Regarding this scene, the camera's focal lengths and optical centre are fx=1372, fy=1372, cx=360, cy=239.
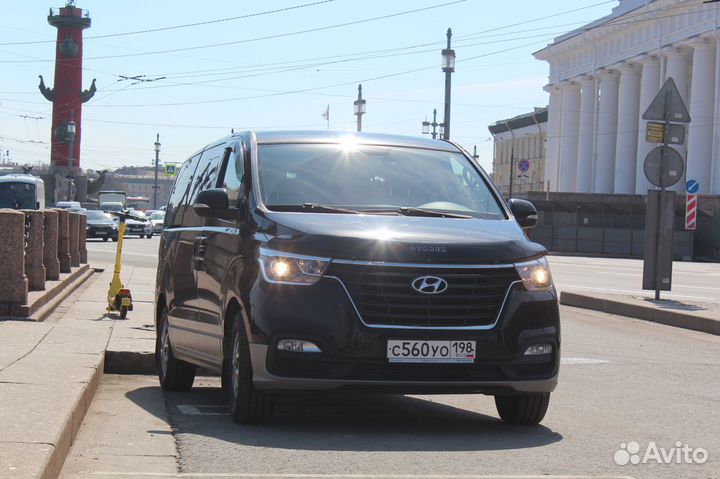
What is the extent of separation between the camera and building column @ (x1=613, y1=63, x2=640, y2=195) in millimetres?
83625

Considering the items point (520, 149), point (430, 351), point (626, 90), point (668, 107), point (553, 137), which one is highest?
point (626, 90)

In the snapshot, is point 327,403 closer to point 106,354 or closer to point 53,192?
point 106,354

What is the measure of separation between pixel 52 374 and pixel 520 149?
112 meters

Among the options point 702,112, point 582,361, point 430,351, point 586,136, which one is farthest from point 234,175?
point 586,136

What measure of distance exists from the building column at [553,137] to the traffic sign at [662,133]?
7733 centimetres

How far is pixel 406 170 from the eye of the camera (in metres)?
9.13

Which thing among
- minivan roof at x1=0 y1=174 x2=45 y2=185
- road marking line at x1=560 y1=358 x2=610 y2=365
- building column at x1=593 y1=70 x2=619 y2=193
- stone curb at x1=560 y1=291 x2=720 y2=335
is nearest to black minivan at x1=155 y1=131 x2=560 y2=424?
road marking line at x1=560 y1=358 x2=610 y2=365

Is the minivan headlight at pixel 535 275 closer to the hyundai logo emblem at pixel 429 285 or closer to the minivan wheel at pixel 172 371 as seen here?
the hyundai logo emblem at pixel 429 285

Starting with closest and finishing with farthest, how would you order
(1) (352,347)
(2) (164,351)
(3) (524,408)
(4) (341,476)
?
(4) (341,476) → (1) (352,347) → (3) (524,408) → (2) (164,351)

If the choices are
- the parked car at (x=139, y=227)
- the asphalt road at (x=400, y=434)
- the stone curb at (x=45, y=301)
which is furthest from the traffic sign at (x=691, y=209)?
the asphalt road at (x=400, y=434)

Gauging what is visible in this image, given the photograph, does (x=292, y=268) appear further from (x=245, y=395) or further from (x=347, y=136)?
(x=347, y=136)

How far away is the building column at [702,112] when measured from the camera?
71.2 meters

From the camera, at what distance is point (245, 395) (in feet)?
26.3

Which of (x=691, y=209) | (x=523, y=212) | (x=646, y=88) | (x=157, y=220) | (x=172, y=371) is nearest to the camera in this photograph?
(x=523, y=212)
